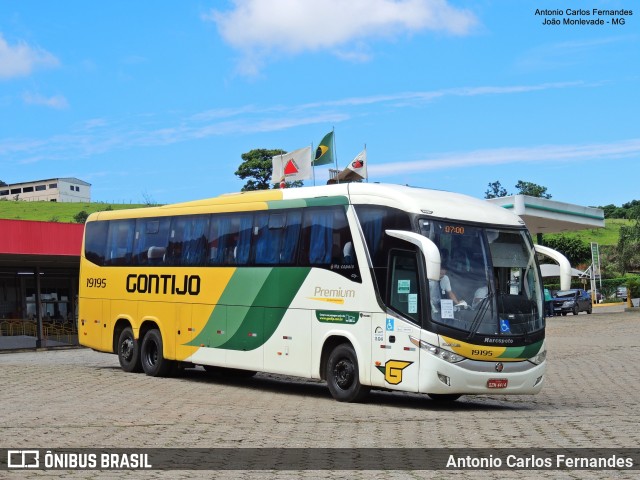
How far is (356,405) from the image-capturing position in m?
16.6

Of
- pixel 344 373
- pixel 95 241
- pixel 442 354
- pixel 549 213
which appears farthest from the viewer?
pixel 549 213

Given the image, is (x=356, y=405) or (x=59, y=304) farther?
(x=59, y=304)

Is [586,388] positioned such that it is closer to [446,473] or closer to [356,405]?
[356,405]

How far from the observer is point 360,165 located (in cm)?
2678

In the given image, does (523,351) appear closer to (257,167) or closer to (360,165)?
(360,165)

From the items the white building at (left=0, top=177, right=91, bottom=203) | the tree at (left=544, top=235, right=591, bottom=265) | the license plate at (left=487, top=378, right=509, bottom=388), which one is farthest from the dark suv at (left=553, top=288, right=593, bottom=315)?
the white building at (left=0, top=177, right=91, bottom=203)

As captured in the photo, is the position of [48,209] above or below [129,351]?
above

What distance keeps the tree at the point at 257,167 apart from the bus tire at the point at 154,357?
78.7m

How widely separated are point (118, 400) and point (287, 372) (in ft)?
10.7

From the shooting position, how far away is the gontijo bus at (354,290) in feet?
52.3

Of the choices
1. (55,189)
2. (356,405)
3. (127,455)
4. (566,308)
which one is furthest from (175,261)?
(55,189)

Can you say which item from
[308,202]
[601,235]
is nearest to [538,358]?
[308,202]

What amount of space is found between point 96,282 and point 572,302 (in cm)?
3420

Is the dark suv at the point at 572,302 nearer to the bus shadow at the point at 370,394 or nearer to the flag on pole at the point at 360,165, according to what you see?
the flag on pole at the point at 360,165
